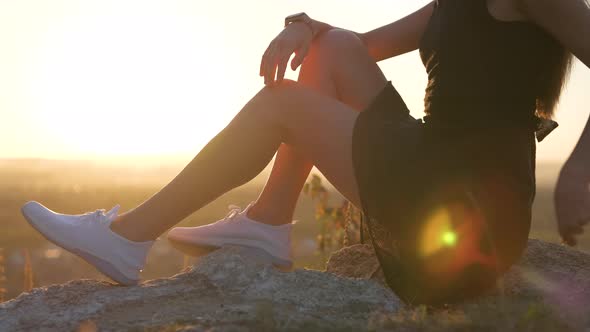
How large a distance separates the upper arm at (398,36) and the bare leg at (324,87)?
0.29 meters

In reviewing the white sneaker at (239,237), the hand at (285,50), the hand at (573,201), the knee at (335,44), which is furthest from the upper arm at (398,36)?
the hand at (573,201)

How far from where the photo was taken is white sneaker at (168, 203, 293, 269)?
3.40m

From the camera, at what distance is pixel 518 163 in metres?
2.76

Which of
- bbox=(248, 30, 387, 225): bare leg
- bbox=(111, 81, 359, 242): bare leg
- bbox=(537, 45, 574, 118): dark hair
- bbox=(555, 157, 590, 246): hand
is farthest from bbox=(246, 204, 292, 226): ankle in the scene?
bbox=(555, 157, 590, 246): hand

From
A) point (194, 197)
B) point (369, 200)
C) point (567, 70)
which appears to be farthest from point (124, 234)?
point (567, 70)

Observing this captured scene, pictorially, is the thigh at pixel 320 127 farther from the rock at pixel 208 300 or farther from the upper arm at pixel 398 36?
the upper arm at pixel 398 36

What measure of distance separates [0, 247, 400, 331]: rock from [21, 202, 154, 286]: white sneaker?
0.12 metres

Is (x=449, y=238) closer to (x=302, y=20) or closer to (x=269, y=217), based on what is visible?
(x=269, y=217)

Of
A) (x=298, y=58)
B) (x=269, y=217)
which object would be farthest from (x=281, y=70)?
(x=269, y=217)

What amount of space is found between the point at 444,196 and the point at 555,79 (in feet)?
1.96

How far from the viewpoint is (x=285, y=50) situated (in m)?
3.13

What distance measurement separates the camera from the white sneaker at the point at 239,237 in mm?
3404

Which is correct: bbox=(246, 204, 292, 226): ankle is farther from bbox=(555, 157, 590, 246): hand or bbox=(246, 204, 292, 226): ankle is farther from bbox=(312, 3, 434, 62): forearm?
bbox=(555, 157, 590, 246): hand

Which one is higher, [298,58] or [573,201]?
[298,58]
